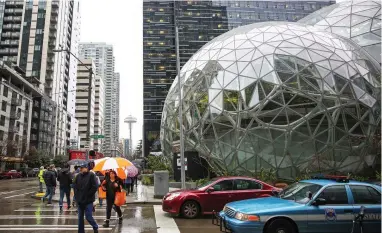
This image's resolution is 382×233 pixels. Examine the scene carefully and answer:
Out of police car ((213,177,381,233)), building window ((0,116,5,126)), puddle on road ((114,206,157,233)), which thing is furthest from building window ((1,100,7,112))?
police car ((213,177,381,233))

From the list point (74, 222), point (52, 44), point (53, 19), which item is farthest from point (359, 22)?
point (53, 19)

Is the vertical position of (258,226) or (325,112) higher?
(325,112)

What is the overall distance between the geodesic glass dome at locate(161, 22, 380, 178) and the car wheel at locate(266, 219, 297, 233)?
12.2 meters

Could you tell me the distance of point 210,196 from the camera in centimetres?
1052

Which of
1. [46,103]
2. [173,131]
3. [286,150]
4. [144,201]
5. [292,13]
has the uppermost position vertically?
[292,13]

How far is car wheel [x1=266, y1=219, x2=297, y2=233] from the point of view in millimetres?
6617

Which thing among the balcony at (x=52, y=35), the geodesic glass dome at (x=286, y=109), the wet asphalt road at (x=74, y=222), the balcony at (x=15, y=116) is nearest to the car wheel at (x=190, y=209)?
the wet asphalt road at (x=74, y=222)

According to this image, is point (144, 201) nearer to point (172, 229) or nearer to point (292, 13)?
point (172, 229)

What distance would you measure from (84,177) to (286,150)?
45.5 ft

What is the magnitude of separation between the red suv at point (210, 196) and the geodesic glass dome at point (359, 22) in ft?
63.7

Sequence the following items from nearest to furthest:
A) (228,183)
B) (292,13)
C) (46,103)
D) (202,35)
→ (228,183) < (46,103) < (202,35) < (292,13)

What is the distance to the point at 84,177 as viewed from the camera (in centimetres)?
760

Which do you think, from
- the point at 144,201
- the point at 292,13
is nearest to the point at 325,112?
the point at 144,201

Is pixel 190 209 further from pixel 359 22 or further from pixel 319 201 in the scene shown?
pixel 359 22
